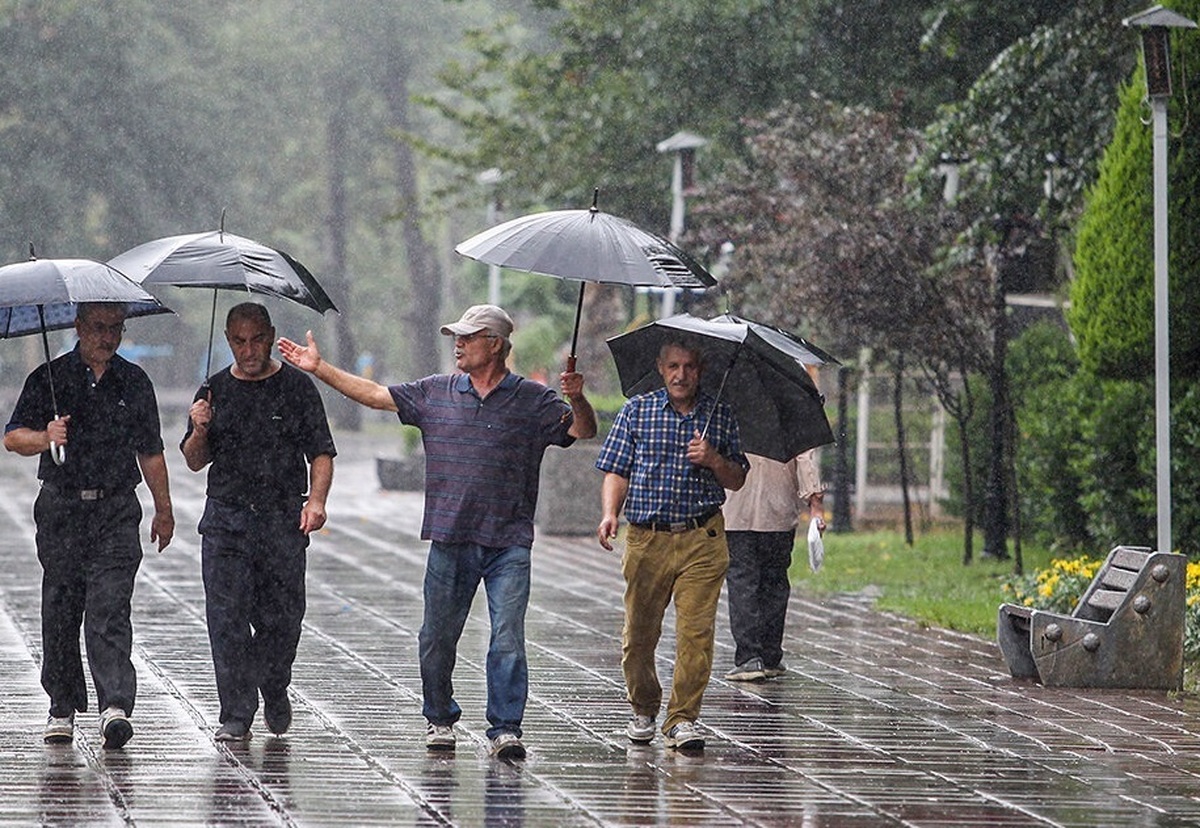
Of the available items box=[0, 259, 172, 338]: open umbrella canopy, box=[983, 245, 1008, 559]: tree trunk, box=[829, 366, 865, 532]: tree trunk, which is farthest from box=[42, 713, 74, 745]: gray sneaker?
box=[829, 366, 865, 532]: tree trunk

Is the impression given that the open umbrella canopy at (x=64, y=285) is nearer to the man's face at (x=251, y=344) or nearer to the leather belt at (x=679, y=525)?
the man's face at (x=251, y=344)

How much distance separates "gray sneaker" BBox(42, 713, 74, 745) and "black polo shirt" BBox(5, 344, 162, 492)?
92cm

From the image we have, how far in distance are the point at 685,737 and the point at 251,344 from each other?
2296 mm

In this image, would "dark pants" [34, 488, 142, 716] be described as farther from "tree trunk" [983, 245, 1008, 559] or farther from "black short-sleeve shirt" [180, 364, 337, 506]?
"tree trunk" [983, 245, 1008, 559]

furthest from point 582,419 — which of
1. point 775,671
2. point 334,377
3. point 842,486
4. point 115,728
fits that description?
point 842,486

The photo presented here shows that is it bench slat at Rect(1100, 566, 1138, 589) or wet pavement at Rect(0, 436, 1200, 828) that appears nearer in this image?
wet pavement at Rect(0, 436, 1200, 828)

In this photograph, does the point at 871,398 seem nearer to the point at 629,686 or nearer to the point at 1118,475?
the point at 1118,475

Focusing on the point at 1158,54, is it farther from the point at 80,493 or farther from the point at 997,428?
the point at 80,493

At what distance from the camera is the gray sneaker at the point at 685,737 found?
8.79 m

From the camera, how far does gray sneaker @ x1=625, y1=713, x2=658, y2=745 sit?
897cm

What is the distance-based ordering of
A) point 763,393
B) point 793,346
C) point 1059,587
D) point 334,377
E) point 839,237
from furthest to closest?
1. point 839,237
2. point 1059,587
3. point 793,346
4. point 763,393
5. point 334,377

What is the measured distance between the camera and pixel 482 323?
8.69 m

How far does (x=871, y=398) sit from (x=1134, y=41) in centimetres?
1071

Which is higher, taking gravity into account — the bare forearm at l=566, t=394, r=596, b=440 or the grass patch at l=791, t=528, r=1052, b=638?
the bare forearm at l=566, t=394, r=596, b=440
